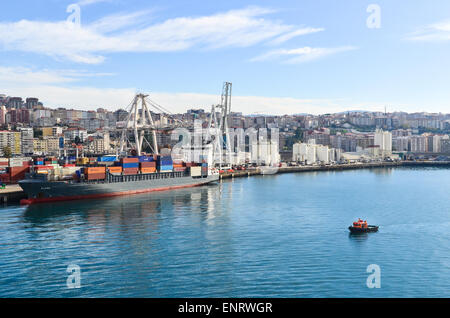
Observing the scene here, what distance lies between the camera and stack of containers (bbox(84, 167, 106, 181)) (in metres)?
21.3

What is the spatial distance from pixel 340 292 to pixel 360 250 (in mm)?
3345

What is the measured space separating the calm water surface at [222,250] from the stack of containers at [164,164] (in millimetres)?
7462

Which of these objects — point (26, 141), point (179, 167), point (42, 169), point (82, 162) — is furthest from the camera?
point (26, 141)

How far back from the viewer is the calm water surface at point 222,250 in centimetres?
761

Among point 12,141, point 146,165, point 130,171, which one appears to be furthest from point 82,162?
point 12,141

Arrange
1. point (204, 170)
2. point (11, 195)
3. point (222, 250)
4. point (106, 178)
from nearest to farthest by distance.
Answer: point (222, 250) → point (11, 195) → point (106, 178) → point (204, 170)

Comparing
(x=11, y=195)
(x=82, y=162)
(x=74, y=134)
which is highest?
(x=74, y=134)

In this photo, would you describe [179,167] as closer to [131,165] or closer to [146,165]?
[146,165]

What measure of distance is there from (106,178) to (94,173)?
2.43 ft

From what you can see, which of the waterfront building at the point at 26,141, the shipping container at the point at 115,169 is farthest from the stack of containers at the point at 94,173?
the waterfront building at the point at 26,141

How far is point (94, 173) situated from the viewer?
21.6 meters

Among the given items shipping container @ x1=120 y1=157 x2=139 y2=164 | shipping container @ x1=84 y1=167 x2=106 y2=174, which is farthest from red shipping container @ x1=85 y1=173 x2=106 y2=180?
shipping container @ x1=120 y1=157 x2=139 y2=164

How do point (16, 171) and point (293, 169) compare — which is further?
point (293, 169)
